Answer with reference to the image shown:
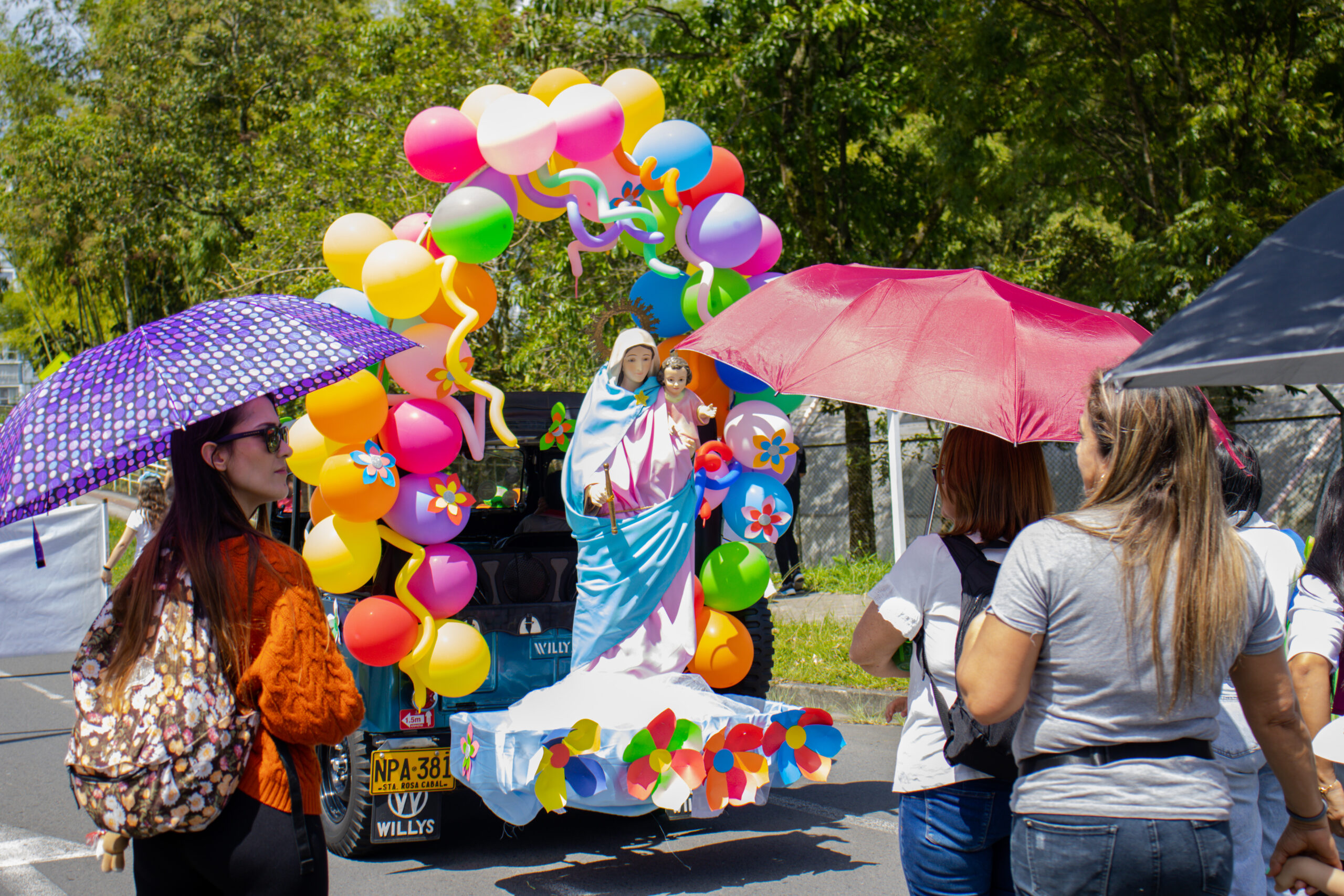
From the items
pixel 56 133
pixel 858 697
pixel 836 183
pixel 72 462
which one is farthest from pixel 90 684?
pixel 56 133

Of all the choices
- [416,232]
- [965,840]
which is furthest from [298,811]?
[416,232]

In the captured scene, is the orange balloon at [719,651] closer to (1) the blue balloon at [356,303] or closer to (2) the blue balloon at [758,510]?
(2) the blue balloon at [758,510]

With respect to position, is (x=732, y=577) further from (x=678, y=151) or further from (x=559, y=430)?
(x=678, y=151)

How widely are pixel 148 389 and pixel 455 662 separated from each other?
9.33 ft

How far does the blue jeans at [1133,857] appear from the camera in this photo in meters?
2.08

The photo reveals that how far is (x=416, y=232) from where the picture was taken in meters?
5.50

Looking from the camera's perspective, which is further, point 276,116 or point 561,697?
point 276,116

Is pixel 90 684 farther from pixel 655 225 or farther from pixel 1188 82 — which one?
pixel 1188 82

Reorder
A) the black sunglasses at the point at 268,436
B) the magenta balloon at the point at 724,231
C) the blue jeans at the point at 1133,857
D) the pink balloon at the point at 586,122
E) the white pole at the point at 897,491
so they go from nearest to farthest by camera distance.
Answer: the blue jeans at the point at 1133,857 → the black sunglasses at the point at 268,436 → the pink balloon at the point at 586,122 → the magenta balloon at the point at 724,231 → the white pole at the point at 897,491

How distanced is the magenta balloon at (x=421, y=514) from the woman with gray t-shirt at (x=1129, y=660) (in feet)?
10.9

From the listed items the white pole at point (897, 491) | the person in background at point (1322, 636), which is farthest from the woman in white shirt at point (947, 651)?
the white pole at point (897, 491)

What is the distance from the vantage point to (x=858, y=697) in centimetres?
832

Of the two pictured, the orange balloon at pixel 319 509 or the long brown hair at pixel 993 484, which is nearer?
the long brown hair at pixel 993 484

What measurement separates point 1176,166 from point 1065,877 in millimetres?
10192
